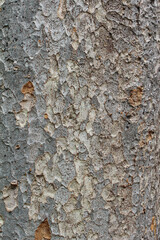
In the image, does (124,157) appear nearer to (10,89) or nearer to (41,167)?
(41,167)

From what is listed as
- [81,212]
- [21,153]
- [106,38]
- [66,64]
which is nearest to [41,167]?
[21,153]

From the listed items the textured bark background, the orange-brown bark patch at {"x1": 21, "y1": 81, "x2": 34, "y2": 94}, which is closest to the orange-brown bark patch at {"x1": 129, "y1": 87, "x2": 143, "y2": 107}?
the textured bark background

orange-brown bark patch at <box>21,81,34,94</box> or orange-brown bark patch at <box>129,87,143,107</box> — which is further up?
orange-brown bark patch at <box>21,81,34,94</box>

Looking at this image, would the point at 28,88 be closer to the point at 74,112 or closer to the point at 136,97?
the point at 74,112

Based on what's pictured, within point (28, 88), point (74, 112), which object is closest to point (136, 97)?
point (74, 112)

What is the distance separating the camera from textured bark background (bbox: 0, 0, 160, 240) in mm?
799

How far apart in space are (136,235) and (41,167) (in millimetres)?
351

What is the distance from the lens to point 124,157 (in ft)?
2.85

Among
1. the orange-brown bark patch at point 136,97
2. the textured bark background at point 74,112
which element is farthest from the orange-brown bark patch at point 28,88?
the orange-brown bark patch at point 136,97

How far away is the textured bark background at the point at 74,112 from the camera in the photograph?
2.62ft

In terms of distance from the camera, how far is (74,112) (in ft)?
2.71

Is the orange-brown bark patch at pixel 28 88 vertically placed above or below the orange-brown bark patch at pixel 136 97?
above

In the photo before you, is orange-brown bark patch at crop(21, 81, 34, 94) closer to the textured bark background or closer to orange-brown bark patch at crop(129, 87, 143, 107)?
the textured bark background

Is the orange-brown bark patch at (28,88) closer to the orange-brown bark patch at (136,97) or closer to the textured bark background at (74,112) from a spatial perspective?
the textured bark background at (74,112)
